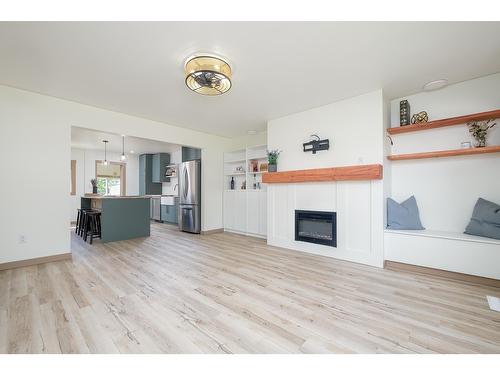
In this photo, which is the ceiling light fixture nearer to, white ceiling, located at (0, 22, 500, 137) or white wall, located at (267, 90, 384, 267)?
white ceiling, located at (0, 22, 500, 137)

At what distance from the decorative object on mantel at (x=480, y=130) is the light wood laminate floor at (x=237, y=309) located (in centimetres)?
172

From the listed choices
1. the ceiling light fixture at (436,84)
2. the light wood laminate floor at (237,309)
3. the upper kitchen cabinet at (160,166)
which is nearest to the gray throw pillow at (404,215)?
the light wood laminate floor at (237,309)

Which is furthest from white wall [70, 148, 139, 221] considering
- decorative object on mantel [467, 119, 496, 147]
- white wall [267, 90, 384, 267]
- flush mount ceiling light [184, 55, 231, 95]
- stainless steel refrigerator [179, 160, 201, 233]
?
decorative object on mantel [467, 119, 496, 147]

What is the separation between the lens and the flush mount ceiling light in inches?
83.4

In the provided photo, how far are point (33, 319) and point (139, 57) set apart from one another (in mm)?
2535

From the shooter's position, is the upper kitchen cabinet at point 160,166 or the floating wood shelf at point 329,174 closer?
the floating wood shelf at point 329,174

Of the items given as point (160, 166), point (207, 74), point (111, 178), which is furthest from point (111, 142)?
point (207, 74)

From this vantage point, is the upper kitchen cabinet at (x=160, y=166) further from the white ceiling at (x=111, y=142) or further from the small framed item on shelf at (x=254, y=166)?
the small framed item on shelf at (x=254, y=166)

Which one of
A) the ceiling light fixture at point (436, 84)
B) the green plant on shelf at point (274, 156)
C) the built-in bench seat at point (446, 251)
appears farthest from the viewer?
the green plant on shelf at point (274, 156)

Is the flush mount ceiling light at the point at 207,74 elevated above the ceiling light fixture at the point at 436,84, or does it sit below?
below

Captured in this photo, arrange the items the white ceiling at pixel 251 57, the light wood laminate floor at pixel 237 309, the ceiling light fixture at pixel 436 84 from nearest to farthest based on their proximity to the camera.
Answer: the light wood laminate floor at pixel 237 309 → the white ceiling at pixel 251 57 → the ceiling light fixture at pixel 436 84

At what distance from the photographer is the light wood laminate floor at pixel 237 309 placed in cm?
140

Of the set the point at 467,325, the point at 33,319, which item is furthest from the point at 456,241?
the point at 33,319
